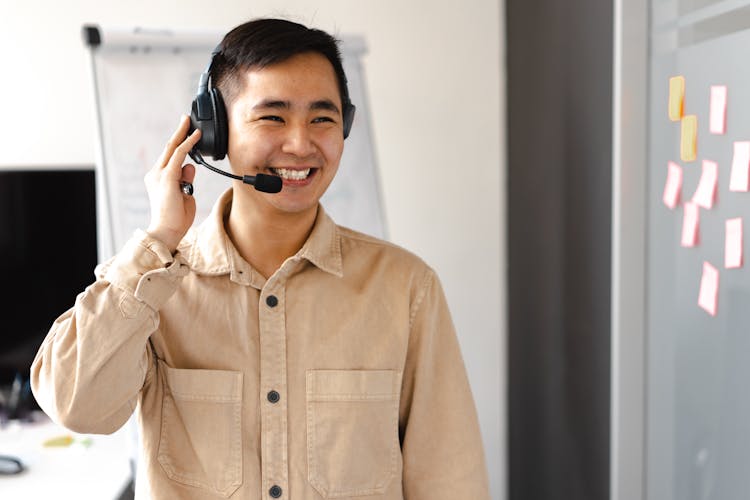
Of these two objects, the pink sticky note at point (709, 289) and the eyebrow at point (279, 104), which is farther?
the pink sticky note at point (709, 289)

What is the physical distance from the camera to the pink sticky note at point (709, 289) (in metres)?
1.28

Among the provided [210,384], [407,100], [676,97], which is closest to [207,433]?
[210,384]

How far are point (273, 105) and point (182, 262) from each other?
26 cm

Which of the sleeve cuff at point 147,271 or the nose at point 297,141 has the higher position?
the nose at point 297,141

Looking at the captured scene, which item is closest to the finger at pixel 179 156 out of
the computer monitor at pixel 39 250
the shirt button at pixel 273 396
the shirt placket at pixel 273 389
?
the shirt placket at pixel 273 389

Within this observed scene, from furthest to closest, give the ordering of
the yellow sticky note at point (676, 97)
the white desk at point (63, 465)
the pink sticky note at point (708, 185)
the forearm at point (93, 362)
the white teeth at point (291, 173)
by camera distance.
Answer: the white desk at point (63, 465), the yellow sticky note at point (676, 97), the pink sticky note at point (708, 185), the white teeth at point (291, 173), the forearm at point (93, 362)

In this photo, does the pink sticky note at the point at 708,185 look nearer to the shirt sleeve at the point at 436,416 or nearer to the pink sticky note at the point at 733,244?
the pink sticky note at the point at 733,244

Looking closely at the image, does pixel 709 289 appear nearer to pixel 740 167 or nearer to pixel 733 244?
pixel 733 244

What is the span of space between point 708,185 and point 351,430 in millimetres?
717

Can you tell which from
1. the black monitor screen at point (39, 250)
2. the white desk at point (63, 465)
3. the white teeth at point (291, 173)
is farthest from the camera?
the black monitor screen at point (39, 250)

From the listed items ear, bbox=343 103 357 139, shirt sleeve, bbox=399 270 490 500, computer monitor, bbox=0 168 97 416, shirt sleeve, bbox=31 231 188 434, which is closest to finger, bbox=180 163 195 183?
shirt sleeve, bbox=31 231 188 434

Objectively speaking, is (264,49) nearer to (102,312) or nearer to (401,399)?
(102,312)

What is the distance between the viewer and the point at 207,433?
1.15m

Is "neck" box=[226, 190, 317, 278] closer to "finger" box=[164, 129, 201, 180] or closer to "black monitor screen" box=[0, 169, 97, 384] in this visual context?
"finger" box=[164, 129, 201, 180]
